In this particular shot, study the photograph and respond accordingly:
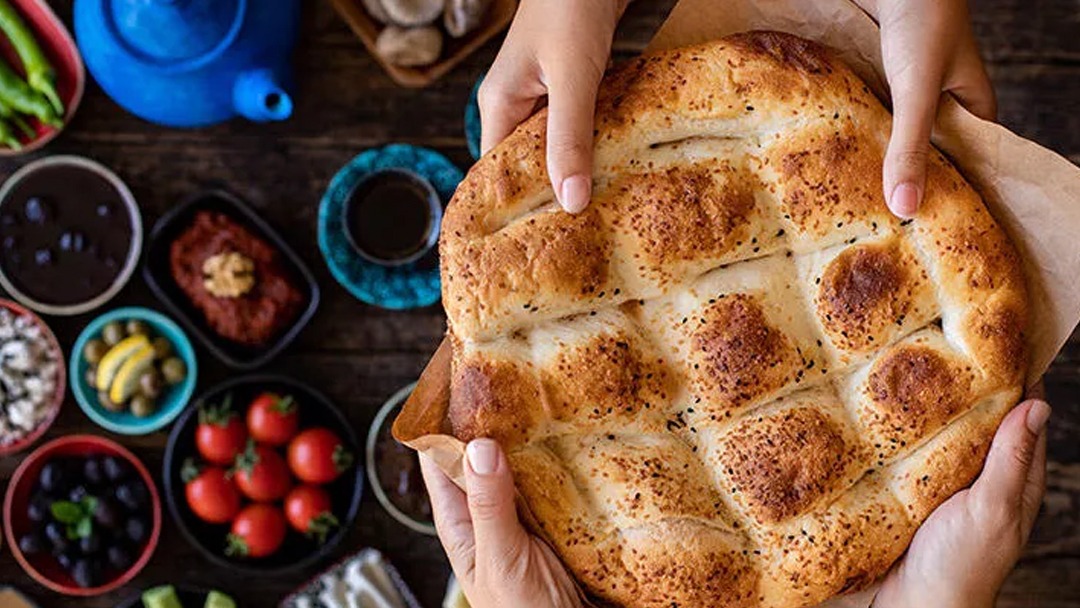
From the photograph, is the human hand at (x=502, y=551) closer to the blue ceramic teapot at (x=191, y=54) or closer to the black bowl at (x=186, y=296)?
the black bowl at (x=186, y=296)

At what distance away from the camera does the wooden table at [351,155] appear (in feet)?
10.7

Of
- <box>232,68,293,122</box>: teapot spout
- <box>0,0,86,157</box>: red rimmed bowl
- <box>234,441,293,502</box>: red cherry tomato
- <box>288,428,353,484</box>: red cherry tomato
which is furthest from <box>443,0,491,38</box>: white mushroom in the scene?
<box>234,441,293,502</box>: red cherry tomato

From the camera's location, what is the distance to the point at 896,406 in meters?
2.13

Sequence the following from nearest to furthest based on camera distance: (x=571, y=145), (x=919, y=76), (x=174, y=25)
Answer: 1. (x=571, y=145)
2. (x=919, y=76)
3. (x=174, y=25)

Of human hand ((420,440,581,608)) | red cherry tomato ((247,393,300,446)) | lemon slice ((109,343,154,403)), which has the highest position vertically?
human hand ((420,440,581,608))

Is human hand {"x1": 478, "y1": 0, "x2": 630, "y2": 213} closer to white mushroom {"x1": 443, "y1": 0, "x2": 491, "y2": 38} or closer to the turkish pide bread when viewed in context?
the turkish pide bread

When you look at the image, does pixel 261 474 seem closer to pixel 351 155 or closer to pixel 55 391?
pixel 55 391

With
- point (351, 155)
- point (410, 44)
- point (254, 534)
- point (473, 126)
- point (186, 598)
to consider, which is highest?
point (410, 44)

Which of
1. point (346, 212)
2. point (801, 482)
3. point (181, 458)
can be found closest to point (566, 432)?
point (801, 482)

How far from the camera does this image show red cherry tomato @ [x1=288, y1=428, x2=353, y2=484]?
3.22 meters

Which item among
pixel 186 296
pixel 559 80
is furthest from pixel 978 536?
pixel 186 296

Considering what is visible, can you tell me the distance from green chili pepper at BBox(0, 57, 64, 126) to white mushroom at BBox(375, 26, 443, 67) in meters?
0.89

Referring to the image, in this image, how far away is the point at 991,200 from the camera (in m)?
2.24

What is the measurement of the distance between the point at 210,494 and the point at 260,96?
1071 millimetres
